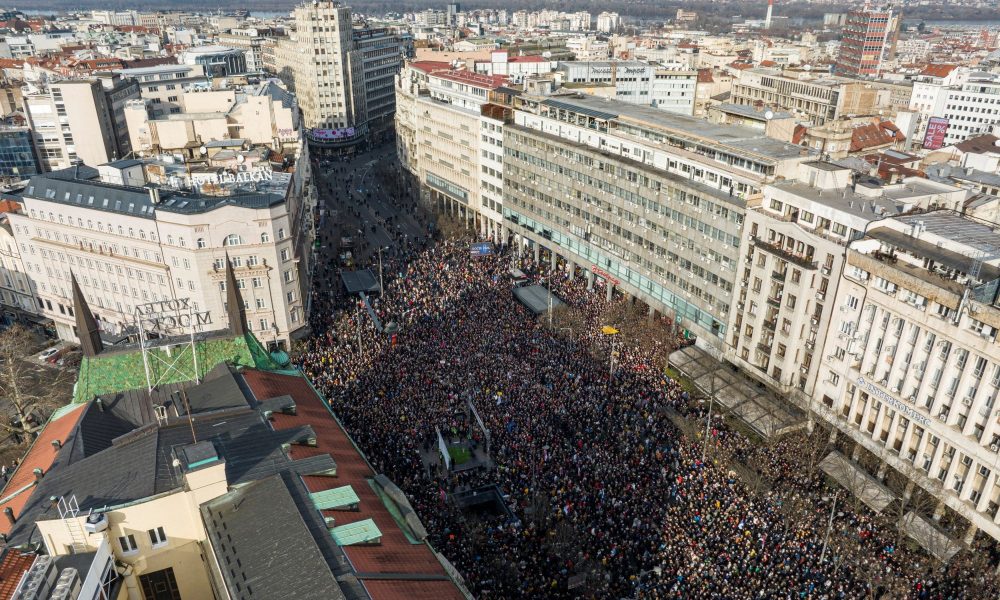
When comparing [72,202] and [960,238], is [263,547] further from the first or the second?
[72,202]

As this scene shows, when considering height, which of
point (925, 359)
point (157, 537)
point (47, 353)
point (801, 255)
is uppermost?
point (801, 255)

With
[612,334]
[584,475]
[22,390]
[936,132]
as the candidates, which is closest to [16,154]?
[22,390]

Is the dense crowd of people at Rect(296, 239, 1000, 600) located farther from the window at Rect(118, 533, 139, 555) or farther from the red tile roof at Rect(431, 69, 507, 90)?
the red tile roof at Rect(431, 69, 507, 90)

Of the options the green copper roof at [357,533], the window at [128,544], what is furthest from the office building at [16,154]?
the green copper roof at [357,533]

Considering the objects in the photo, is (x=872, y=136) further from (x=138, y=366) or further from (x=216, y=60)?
(x=216, y=60)

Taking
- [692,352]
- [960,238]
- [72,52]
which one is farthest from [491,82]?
[72,52]

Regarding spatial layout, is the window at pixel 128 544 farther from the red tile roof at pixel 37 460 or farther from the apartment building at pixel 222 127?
the apartment building at pixel 222 127

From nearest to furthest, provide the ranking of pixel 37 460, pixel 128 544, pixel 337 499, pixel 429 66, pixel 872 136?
1. pixel 128 544
2. pixel 337 499
3. pixel 37 460
4. pixel 872 136
5. pixel 429 66

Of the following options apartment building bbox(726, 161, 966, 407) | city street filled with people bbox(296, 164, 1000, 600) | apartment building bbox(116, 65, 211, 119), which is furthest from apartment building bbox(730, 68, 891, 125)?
apartment building bbox(116, 65, 211, 119)
